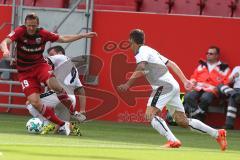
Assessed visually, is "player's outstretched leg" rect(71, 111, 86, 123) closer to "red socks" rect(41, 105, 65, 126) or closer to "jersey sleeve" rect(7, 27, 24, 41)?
"red socks" rect(41, 105, 65, 126)

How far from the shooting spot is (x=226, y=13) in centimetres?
2091

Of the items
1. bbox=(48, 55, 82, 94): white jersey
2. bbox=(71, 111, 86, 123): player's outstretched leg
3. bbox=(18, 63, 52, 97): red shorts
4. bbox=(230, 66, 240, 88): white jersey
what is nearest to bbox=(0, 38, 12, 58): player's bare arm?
bbox=(18, 63, 52, 97): red shorts

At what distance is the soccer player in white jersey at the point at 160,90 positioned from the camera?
45.0 ft

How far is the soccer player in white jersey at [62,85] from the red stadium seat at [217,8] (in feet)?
13.9

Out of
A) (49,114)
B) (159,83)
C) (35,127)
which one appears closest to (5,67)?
(35,127)

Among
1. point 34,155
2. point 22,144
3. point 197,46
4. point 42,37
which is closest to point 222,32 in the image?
point 197,46

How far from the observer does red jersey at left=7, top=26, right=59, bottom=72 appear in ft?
50.8

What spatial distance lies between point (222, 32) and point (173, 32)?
114 centimetres

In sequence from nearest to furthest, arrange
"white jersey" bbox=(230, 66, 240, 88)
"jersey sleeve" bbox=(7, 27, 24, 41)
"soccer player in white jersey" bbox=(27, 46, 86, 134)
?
"jersey sleeve" bbox=(7, 27, 24, 41), "soccer player in white jersey" bbox=(27, 46, 86, 134), "white jersey" bbox=(230, 66, 240, 88)

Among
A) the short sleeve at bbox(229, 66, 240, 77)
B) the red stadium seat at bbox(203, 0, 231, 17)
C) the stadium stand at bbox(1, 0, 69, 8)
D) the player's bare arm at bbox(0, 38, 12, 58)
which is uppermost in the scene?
the red stadium seat at bbox(203, 0, 231, 17)

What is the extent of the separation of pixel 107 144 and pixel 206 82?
19.6ft

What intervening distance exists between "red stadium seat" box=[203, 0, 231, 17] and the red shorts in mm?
6382

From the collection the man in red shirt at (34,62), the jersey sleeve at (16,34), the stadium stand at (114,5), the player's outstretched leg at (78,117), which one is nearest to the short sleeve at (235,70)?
the stadium stand at (114,5)

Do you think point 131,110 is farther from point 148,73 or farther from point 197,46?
point 148,73
